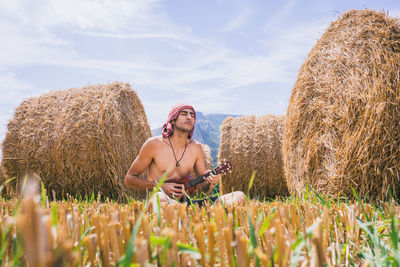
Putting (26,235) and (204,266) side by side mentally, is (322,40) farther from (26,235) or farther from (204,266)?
(26,235)

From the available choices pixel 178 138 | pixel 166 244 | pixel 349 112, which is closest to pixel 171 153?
pixel 178 138

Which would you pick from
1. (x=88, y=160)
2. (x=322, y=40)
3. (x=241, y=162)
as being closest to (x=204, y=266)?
(x=322, y=40)

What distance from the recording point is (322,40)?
13.7ft

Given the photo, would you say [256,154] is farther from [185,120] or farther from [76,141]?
[76,141]

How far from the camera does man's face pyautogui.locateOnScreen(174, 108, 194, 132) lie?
393 cm

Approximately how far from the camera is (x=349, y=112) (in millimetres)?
3205

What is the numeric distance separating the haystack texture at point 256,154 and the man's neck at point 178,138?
291 centimetres

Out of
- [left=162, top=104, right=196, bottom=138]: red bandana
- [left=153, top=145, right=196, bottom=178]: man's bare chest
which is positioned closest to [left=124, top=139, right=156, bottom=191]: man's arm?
[left=153, top=145, right=196, bottom=178]: man's bare chest

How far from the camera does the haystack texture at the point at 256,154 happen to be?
21.5 ft

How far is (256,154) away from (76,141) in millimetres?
3758

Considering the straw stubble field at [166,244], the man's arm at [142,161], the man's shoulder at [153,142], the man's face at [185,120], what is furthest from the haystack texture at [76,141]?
the straw stubble field at [166,244]

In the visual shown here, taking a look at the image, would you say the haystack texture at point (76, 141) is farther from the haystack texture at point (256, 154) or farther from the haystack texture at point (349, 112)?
the haystack texture at point (349, 112)

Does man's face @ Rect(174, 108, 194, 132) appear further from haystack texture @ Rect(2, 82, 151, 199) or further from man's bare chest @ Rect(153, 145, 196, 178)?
haystack texture @ Rect(2, 82, 151, 199)

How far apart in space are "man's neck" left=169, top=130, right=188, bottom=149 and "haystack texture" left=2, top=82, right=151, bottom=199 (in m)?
1.57
